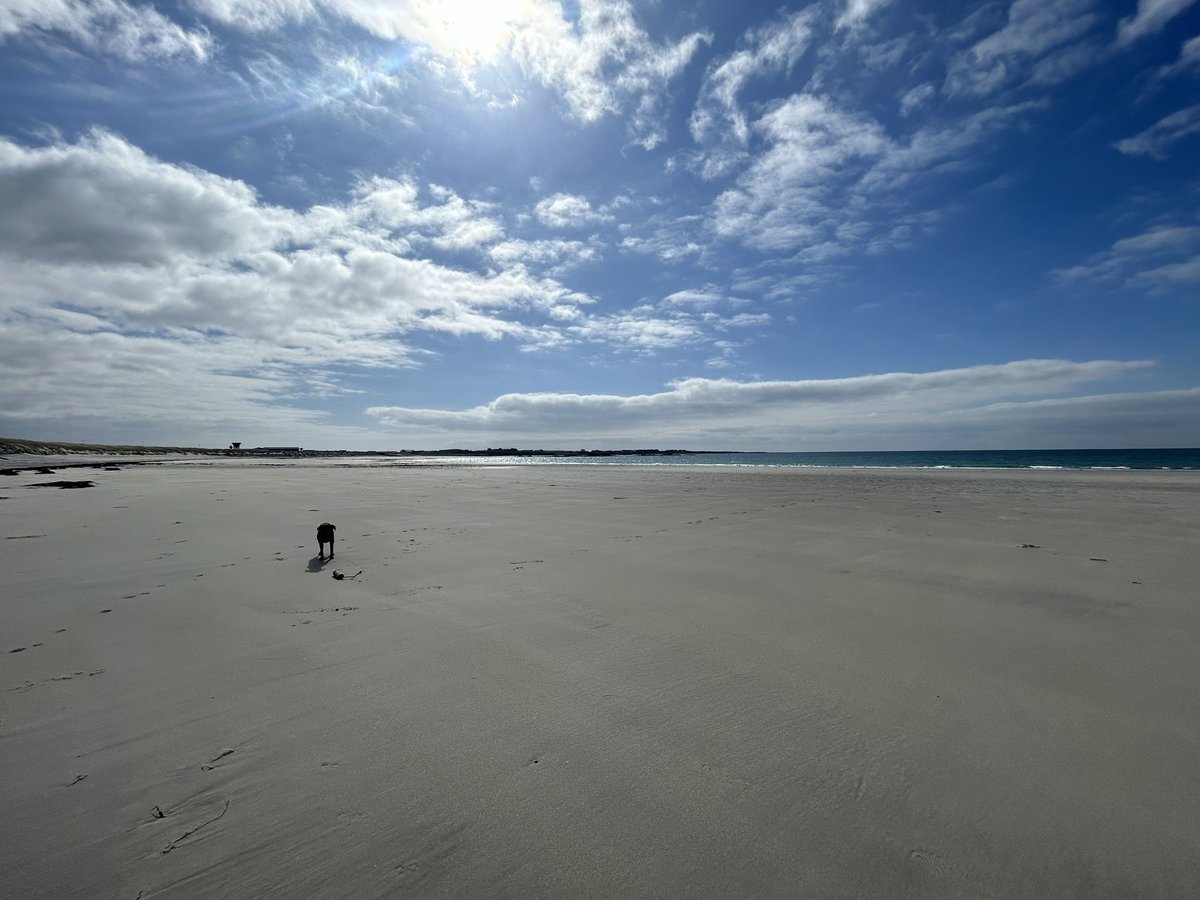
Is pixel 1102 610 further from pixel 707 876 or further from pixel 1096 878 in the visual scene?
pixel 707 876

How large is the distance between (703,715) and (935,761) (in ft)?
4.13

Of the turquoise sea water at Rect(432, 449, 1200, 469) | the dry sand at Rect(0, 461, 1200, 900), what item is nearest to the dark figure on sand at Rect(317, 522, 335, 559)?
the dry sand at Rect(0, 461, 1200, 900)

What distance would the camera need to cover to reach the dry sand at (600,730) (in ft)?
7.02

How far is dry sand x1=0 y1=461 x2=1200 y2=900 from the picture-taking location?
214 cm

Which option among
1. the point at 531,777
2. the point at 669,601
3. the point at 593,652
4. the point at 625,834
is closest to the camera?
the point at 625,834

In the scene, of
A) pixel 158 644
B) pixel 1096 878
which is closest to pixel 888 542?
pixel 1096 878

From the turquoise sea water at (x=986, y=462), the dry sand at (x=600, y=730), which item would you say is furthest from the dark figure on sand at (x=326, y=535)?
the turquoise sea water at (x=986, y=462)

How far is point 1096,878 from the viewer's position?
2.06m

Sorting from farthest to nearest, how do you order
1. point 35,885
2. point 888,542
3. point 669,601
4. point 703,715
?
point 888,542, point 669,601, point 703,715, point 35,885

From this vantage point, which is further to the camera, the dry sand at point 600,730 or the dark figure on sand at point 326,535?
the dark figure on sand at point 326,535

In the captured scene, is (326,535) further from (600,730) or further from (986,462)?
(986,462)

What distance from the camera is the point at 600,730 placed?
10.2 ft

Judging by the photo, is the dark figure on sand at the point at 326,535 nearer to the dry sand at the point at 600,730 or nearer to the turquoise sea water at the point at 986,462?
the dry sand at the point at 600,730

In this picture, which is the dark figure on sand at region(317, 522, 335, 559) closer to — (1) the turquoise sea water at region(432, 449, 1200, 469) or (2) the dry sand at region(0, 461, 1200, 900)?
(2) the dry sand at region(0, 461, 1200, 900)
